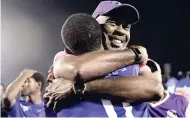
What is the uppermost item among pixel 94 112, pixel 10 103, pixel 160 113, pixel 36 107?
pixel 94 112

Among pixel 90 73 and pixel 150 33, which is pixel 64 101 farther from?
pixel 150 33

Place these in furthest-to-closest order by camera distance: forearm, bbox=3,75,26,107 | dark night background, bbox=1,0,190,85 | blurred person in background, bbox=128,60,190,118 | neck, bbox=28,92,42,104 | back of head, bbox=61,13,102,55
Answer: neck, bbox=28,92,42,104 < forearm, bbox=3,75,26,107 < dark night background, bbox=1,0,190,85 < blurred person in background, bbox=128,60,190,118 < back of head, bbox=61,13,102,55

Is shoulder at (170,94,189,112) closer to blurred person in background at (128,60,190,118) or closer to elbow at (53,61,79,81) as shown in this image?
blurred person in background at (128,60,190,118)

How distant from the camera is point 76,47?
2.27 feet

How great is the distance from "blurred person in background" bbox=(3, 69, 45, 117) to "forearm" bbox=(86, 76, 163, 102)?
51.8 inches

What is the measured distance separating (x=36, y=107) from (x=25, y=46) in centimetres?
43

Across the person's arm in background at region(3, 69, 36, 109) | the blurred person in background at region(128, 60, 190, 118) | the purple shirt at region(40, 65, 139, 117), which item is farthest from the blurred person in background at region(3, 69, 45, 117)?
the purple shirt at region(40, 65, 139, 117)

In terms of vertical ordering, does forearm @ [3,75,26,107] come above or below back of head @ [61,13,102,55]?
→ below

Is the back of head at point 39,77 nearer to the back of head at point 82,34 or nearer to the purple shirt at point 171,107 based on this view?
the purple shirt at point 171,107

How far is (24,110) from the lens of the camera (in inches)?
79.0

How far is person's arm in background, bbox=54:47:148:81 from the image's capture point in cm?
68

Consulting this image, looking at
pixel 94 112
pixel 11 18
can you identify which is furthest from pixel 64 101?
pixel 11 18

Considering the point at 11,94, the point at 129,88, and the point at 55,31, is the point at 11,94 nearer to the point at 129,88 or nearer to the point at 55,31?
the point at 55,31

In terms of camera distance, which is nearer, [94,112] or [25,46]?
[94,112]
